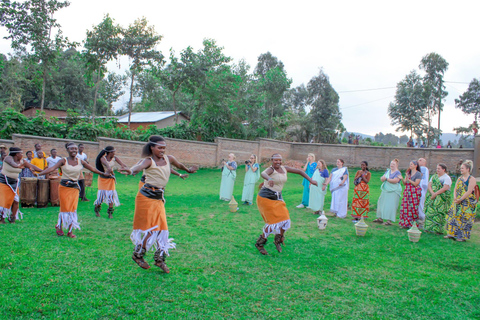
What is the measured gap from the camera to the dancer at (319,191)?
11.1 meters

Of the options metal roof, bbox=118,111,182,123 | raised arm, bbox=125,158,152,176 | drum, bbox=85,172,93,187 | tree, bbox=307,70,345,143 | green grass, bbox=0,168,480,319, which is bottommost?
green grass, bbox=0,168,480,319

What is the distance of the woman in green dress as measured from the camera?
8703mm

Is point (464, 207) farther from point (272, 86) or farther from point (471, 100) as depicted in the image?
point (471, 100)

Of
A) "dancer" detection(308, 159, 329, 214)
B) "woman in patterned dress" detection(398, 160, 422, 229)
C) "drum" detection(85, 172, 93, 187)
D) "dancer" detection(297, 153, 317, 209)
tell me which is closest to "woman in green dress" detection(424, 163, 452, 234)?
"woman in patterned dress" detection(398, 160, 422, 229)

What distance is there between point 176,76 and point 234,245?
20922 mm

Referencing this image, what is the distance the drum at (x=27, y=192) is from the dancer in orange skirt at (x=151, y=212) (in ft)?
22.2

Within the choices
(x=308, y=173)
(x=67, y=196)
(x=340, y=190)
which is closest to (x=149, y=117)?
(x=308, y=173)

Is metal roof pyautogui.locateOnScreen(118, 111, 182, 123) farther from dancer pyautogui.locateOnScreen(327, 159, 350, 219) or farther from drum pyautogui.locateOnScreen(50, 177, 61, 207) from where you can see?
dancer pyautogui.locateOnScreen(327, 159, 350, 219)

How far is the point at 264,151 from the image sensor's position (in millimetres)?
27859

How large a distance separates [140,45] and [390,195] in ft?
73.2

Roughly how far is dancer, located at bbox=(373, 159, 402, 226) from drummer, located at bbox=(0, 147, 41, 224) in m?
9.33

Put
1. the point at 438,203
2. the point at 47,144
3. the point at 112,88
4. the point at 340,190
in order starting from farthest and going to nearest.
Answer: the point at 112,88, the point at 47,144, the point at 340,190, the point at 438,203

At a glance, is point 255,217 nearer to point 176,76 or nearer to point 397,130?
point 176,76

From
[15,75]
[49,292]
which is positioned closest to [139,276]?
[49,292]
